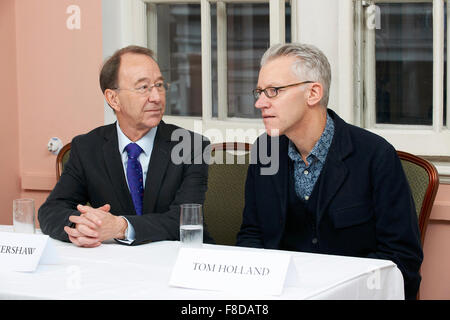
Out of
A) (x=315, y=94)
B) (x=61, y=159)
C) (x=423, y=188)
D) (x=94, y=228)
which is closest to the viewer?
(x=94, y=228)

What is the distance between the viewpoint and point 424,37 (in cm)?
290

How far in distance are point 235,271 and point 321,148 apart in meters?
0.80

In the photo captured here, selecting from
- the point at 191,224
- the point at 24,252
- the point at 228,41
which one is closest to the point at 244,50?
the point at 228,41

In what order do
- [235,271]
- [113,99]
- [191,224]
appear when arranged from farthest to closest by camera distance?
[113,99] < [191,224] < [235,271]

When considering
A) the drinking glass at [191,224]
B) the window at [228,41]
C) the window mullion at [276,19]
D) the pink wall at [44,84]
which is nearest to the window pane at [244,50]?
the window at [228,41]

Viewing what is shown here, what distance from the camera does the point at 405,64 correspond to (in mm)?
2965

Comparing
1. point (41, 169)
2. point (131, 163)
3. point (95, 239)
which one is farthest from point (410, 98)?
point (41, 169)

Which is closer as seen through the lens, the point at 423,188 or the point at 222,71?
the point at 423,188

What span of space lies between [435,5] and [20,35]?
6.73ft

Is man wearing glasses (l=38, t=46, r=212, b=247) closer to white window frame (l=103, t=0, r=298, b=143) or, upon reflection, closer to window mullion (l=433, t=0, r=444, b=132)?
white window frame (l=103, t=0, r=298, b=143)

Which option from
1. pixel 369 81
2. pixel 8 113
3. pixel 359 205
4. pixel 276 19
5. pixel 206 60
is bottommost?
pixel 359 205

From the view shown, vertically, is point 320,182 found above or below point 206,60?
below

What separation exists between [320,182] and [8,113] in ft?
6.50

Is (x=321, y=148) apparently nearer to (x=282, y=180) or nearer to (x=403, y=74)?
(x=282, y=180)
